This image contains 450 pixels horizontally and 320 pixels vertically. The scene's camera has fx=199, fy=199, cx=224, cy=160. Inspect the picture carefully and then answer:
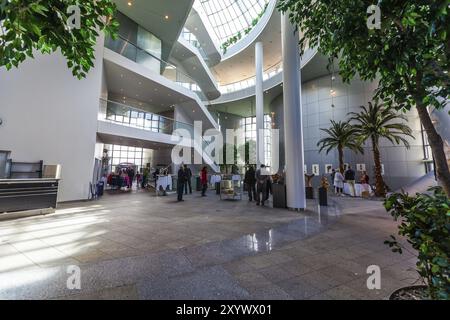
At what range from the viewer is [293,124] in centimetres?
826

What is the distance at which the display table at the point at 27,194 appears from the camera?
597 centimetres

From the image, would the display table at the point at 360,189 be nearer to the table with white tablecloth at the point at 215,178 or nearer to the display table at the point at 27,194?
the table with white tablecloth at the point at 215,178

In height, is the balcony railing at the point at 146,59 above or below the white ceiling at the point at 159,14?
below

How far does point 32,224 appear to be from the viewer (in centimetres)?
557

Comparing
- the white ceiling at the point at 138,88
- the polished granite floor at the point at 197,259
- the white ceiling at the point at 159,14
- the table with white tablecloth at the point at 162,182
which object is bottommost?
the polished granite floor at the point at 197,259

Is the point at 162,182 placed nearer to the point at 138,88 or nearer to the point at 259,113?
the point at 138,88

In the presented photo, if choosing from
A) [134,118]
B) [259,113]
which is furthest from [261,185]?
[259,113]

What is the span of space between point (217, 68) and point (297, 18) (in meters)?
29.3

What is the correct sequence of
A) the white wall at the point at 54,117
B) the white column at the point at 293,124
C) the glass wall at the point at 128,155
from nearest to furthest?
the white wall at the point at 54,117 < the white column at the point at 293,124 < the glass wall at the point at 128,155

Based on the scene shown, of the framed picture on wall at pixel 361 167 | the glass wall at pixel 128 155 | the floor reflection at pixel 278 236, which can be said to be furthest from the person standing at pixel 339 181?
the glass wall at pixel 128 155

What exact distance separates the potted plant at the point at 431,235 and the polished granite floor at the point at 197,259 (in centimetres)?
105

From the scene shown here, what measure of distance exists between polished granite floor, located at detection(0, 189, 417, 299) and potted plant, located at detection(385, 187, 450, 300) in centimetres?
105

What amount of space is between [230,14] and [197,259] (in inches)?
1363
